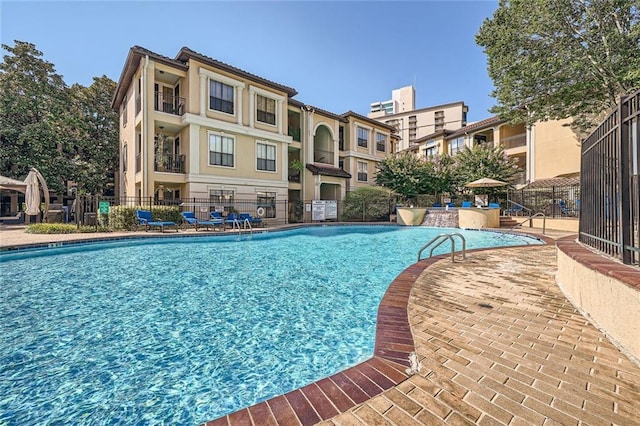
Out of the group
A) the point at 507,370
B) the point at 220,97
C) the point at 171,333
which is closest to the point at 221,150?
the point at 220,97

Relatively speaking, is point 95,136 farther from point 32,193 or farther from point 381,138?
point 381,138

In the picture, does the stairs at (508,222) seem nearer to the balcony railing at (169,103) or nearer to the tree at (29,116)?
the balcony railing at (169,103)

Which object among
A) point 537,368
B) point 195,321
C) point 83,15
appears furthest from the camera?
point 83,15

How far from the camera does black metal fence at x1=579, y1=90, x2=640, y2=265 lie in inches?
120

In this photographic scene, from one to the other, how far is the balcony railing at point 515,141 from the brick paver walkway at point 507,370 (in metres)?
26.3

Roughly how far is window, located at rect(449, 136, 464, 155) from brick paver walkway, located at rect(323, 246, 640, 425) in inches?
1199

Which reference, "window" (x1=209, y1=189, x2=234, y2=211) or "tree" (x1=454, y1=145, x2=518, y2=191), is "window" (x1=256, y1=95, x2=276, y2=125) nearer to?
"window" (x1=209, y1=189, x2=234, y2=211)

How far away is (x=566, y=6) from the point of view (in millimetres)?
12508

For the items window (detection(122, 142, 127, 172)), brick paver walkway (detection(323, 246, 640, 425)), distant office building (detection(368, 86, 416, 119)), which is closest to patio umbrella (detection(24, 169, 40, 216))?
window (detection(122, 142, 127, 172))

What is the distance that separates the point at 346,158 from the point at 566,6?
56.9 feet

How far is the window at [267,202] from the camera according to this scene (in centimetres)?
2021

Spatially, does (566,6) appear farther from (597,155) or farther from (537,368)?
(537,368)

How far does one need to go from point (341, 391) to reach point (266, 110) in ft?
68.6

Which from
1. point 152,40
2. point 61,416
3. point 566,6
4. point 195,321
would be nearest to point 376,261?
point 195,321
